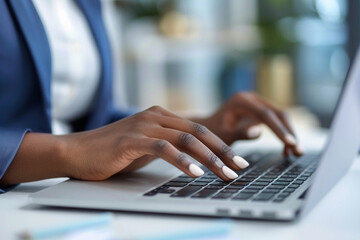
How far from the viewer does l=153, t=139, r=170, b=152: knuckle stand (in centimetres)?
65

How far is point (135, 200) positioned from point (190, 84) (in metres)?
2.94

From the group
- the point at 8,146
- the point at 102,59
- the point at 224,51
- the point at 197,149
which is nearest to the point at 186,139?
the point at 197,149

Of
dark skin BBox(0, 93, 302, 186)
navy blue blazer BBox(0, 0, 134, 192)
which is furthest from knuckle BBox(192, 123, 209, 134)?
navy blue blazer BBox(0, 0, 134, 192)

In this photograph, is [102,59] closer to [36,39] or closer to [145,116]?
[36,39]

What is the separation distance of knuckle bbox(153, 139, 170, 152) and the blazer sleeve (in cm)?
21

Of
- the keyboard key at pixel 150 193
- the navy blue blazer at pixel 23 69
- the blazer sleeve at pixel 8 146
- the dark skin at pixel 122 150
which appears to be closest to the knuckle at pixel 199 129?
the dark skin at pixel 122 150

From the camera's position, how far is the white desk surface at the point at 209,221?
1.71 feet

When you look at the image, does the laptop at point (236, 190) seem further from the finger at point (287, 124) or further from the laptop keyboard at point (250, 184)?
the finger at point (287, 124)

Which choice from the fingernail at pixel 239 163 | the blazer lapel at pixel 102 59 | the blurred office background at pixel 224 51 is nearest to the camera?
the fingernail at pixel 239 163

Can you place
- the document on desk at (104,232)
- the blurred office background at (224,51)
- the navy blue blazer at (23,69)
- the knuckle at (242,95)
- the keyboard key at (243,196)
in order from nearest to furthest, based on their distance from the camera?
the document on desk at (104,232) → the keyboard key at (243,196) → the navy blue blazer at (23,69) → the knuckle at (242,95) → the blurred office background at (224,51)

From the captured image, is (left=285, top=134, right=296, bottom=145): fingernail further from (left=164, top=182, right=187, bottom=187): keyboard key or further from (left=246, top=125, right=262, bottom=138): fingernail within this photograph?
(left=164, top=182, right=187, bottom=187): keyboard key

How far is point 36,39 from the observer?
917mm

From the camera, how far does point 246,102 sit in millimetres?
1055

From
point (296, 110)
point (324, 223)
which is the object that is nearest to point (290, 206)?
point (324, 223)
